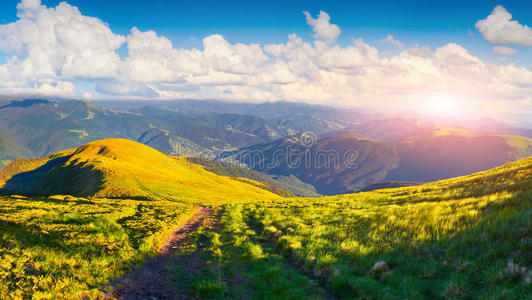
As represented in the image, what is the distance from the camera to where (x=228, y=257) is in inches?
522

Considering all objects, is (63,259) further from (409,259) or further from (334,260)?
(409,259)

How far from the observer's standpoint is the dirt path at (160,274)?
30.6ft

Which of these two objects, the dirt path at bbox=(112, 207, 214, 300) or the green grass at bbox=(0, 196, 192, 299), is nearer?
the green grass at bbox=(0, 196, 192, 299)

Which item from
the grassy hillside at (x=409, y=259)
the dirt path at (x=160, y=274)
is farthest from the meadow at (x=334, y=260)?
the dirt path at (x=160, y=274)

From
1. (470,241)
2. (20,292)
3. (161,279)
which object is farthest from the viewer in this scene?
(161,279)

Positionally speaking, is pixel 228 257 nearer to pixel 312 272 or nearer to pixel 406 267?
pixel 312 272

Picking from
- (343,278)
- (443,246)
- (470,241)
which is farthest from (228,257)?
(470,241)

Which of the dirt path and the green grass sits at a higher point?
the green grass

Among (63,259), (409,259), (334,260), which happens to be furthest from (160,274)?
(409,259)

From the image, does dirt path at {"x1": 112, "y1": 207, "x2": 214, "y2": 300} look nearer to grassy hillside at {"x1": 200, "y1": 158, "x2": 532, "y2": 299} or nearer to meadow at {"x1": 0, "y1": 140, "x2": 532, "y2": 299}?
meadow at {"x1": 0, "y1": 140, "x2": 532, "y2": 299}

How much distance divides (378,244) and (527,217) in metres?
5.29

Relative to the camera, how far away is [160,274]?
11.6m

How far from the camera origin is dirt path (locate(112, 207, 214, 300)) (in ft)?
30.6

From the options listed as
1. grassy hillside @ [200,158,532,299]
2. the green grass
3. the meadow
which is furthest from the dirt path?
grassy hillside @ [200,158,532,299]
